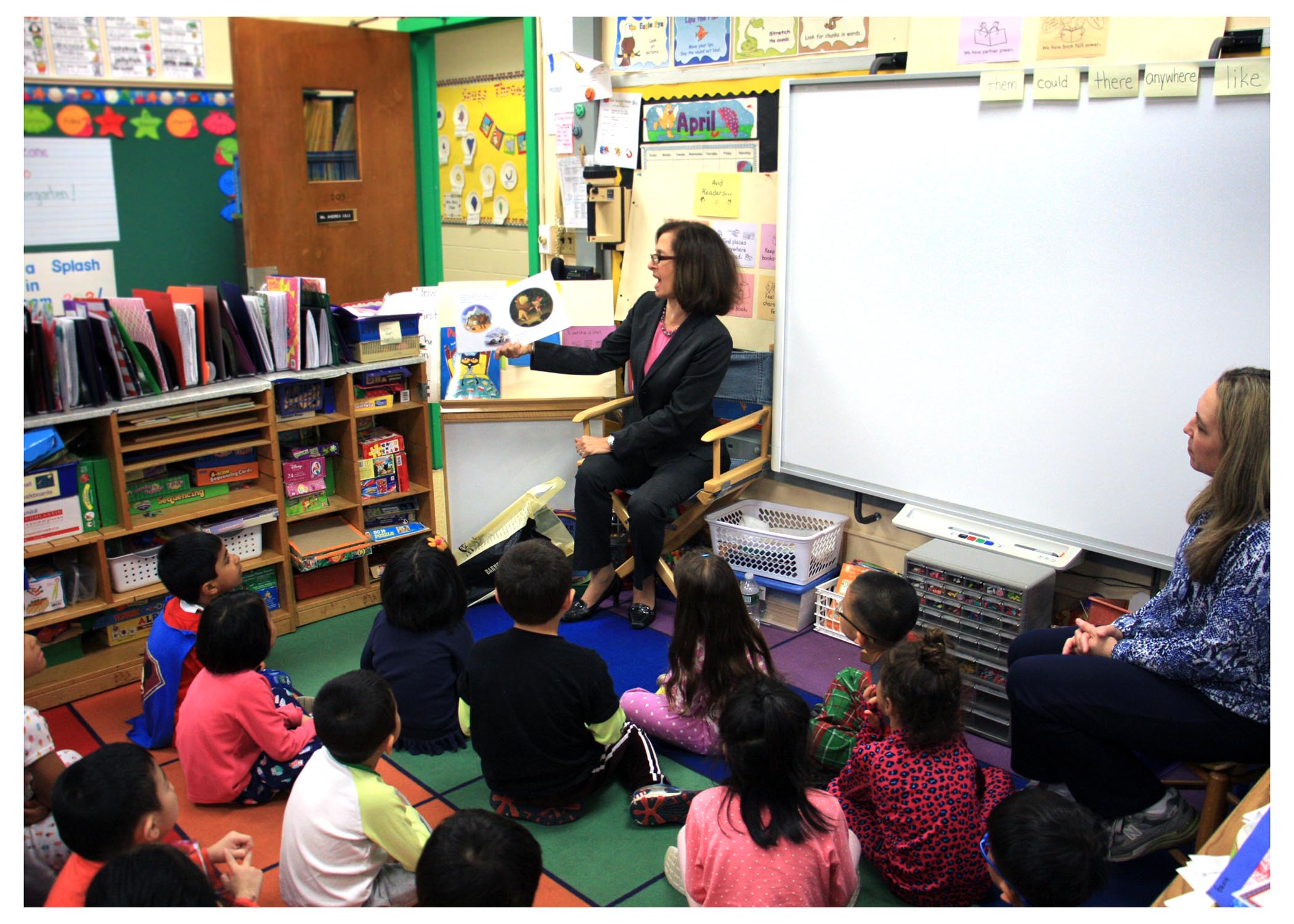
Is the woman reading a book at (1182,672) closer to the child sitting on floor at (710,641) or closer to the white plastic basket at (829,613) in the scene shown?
the child sitting on floor at (710,641)

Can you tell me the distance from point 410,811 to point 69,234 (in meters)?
4.15

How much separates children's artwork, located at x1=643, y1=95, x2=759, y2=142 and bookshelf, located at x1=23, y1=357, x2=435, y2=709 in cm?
134

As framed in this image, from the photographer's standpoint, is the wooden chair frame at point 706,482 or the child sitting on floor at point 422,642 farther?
the wooden chair frame at point 706,482

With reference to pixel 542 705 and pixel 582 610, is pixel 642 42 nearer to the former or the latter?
pixel 582 610

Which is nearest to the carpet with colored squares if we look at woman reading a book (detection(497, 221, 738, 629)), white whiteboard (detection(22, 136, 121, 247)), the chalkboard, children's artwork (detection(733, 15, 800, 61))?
woman reading a book (detection(497, 221, 738, 629))

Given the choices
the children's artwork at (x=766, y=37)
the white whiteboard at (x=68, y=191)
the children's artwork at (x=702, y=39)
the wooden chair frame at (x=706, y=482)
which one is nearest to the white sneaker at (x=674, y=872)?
the wooden chair frame at (x=706, y=482)

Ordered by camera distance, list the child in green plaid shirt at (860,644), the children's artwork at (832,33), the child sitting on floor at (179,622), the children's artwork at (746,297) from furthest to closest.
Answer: the children's artwork at (746,297), the children's artwork at (832,33), the child sitting on floor at (179,622), the child in green plaid shirt at (860,644)

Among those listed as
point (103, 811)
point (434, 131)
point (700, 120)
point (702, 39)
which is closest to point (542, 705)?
point (103, 811)

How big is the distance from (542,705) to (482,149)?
3532 mm

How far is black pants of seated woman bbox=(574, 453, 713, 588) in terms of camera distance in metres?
3.42

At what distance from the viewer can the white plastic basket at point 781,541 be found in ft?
11.3

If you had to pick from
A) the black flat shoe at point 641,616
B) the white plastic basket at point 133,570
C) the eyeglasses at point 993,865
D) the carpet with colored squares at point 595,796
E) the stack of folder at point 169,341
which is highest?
the stack of folder at point 169,341

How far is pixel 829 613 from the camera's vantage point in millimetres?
3441

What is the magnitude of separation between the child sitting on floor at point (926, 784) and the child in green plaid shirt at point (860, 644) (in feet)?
0.90
